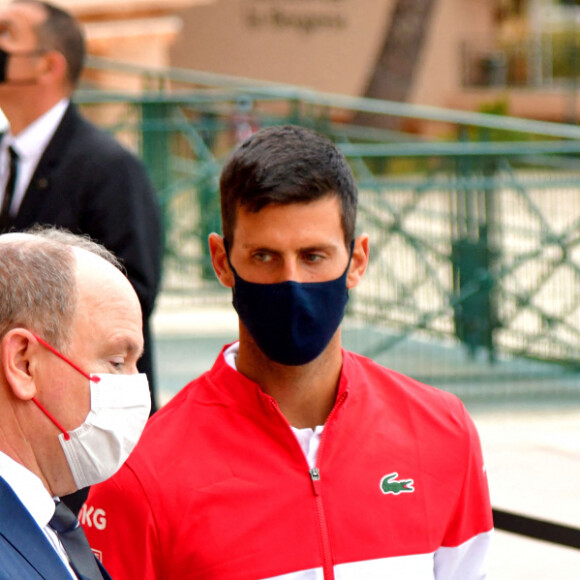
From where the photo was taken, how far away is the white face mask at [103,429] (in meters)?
1.92

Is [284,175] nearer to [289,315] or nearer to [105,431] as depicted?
[289,315]

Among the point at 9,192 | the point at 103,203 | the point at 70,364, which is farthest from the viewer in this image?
the point at 9,192

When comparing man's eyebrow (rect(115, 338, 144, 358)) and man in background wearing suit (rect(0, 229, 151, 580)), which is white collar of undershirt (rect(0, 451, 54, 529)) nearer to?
man in background wearing suit (rect(0, 229, 151, 580))

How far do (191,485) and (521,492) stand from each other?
410 centimetres

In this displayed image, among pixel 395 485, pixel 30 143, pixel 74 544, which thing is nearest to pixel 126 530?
pixel 74 544

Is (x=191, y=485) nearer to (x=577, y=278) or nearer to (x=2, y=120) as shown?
(x=2, y=120)

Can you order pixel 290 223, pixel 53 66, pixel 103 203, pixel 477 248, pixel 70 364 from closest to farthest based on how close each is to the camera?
pixel 70 364
pixel 290 223
pixel 103 203
pixel 53 66
pixel 477 248

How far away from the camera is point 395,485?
2.38 meters

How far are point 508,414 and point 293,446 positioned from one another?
18.3 feet

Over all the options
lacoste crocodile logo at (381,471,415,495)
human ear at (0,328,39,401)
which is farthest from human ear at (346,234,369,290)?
human ear at (0,328,39,401)

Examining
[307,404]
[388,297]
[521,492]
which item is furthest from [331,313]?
[388,297]

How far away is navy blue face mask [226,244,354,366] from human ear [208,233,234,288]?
0.05m

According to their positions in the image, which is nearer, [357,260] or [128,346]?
[128,346]

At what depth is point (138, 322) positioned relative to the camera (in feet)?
6.61
